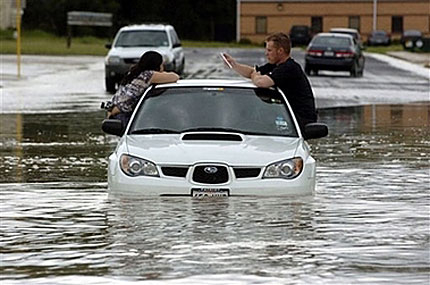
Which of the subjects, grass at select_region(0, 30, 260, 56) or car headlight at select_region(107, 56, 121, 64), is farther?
grass at select_region(0, 30, 260, 56)

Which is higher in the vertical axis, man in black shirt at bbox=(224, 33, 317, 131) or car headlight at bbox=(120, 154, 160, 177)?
man in black shirt at bbox=(224, 33, 317, 131)

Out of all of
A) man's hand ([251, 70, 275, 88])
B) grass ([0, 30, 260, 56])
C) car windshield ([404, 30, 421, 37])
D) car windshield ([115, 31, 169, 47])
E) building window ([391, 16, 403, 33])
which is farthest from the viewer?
building window ([391, 16, 403, 33])

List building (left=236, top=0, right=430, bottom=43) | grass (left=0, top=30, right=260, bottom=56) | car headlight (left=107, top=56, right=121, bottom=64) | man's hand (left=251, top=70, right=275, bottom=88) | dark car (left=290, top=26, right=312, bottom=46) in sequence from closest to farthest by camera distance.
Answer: man's hand (left=251, top=70, right=275, bottom=88), car headlight (left=107, top=56, right=121, bottom=64), grass (left=0, top=30, right=260, bottom=56), dark car (left=290, top=26, right=312, bottom=46), building (left=236, top=0, right=430, bottom=43)

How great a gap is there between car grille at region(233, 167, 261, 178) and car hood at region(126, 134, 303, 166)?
0.06m

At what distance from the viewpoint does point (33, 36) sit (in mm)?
101062

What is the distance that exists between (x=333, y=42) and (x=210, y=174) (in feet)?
118

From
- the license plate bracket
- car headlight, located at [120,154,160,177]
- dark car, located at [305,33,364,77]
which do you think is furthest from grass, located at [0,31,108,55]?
the license plate bracket

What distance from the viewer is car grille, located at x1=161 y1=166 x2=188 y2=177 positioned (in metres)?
12.1

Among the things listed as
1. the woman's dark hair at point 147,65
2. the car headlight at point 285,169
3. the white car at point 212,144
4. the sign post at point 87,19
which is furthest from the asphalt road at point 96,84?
the sign post at point 87,19

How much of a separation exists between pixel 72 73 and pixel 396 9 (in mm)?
60643

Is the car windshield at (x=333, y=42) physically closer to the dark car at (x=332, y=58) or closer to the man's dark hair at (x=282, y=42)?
the dark car at (x=332, y=58)

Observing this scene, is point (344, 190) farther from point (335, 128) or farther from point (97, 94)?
point (97, 94)

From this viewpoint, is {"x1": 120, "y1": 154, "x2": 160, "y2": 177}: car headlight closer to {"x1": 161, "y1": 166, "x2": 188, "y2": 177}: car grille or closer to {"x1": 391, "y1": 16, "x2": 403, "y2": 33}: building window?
{"x1": 161, "y1": 166, "x2": 188, "y2": 177}: car grille

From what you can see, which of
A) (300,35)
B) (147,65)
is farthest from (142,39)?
(300,35)
